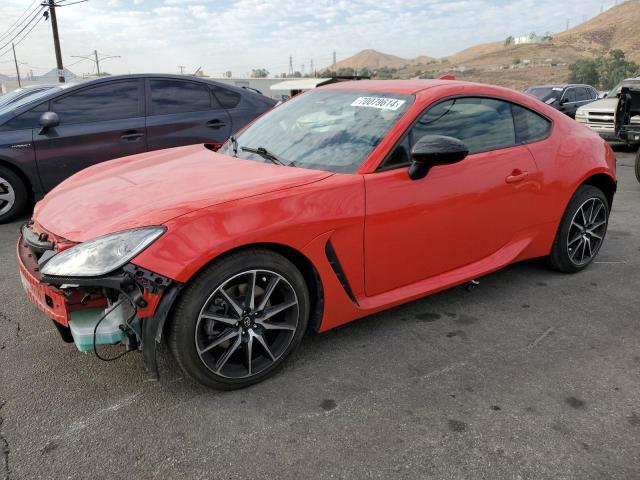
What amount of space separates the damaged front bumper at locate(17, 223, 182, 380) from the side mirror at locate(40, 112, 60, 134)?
3.38 metres

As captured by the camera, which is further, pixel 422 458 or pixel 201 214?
pixel 201 214

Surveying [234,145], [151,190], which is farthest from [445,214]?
[151,190]

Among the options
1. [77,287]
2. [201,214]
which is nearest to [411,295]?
[201,214]

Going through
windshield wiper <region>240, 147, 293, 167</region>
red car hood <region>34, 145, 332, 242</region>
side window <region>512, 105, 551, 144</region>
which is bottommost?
red car hood <region>34, 145, 332, 242</region>

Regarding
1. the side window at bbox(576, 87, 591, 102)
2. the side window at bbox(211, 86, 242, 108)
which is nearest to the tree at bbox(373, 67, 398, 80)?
the side window at bbox(576, 87, 591, 102)

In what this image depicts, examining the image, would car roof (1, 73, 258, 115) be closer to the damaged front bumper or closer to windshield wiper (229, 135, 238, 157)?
windshield wiper (229, 135, 238, 157)

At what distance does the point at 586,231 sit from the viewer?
408 cm

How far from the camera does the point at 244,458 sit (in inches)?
83.3

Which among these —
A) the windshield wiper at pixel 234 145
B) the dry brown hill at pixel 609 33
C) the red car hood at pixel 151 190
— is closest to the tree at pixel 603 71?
the dry brown hill at pixel 609 33

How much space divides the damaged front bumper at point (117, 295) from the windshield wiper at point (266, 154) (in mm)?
1087

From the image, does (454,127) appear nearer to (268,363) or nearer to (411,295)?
(411,295)

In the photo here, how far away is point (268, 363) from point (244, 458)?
575mm

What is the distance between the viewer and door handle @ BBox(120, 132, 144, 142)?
19.1 feet

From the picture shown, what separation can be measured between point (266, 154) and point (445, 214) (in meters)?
1.11
